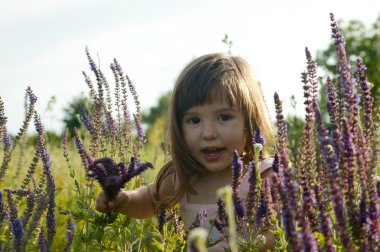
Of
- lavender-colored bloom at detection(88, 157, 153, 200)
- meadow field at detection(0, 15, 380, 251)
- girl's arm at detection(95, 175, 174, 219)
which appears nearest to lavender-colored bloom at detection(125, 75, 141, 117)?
meadow field at detection(0, 15, 380, 251)

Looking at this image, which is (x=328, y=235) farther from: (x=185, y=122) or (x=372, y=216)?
(x=185, y=122)

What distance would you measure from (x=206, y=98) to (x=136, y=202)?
72cm

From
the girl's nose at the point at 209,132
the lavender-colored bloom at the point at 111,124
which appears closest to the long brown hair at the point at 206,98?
the girl's nose at the point at 209,132

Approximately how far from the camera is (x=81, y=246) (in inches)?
209

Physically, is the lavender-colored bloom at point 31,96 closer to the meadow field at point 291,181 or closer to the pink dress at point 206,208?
the meadow field at point 291,181

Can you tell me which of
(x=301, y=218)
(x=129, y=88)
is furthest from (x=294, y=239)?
(x=129, y=88)

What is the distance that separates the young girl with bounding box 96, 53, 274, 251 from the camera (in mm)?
3590

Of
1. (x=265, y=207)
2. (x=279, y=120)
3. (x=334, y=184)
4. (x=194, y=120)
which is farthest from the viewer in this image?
(x=194, y=120)

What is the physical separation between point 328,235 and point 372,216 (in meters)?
0.21

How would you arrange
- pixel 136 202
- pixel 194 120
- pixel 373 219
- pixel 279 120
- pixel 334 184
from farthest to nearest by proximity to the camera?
pixel 194 120 < pixel 136 202 < pixel 279 120 < pixel 373 219 < pixel 334 184

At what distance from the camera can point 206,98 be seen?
3.63 metres

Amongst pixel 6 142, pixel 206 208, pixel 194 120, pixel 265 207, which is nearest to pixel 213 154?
pixel 194 120

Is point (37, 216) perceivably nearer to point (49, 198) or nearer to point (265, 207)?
point (49, 198)

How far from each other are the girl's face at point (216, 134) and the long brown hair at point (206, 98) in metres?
0.05
